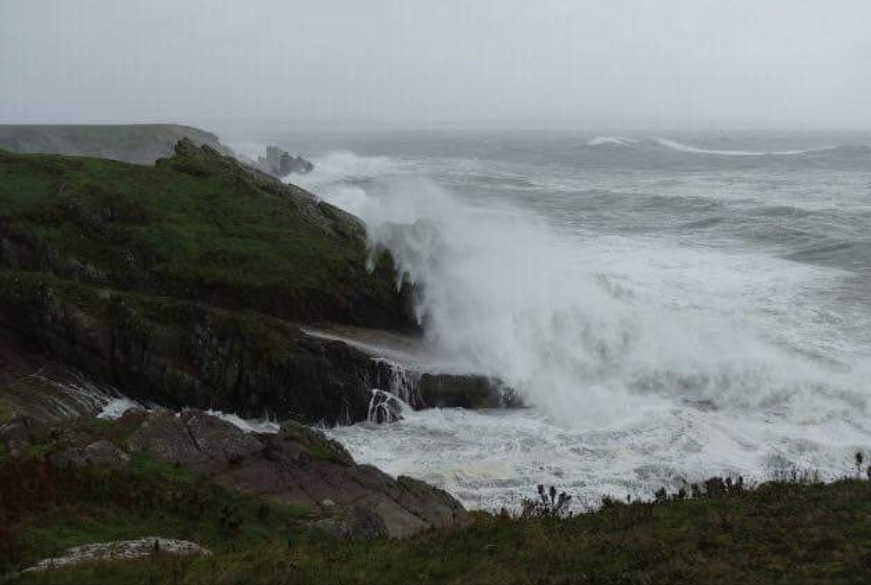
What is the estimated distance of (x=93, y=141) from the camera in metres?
64.6

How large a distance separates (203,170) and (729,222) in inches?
1383

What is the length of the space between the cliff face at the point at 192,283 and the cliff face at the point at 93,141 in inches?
1410

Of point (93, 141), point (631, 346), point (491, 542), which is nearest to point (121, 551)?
point (491, 542)

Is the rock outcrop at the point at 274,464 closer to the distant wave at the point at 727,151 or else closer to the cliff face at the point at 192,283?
the cliff face at the point at 192,283

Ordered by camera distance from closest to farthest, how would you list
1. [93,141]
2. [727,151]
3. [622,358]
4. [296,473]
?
[296,473], [622,358], [93,141], [727,151]

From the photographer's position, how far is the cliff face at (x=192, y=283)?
20625 millimetres

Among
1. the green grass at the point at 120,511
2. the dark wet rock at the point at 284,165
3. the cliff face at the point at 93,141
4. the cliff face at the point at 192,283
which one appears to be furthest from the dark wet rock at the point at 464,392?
the dark wet rock at the point at 284,165

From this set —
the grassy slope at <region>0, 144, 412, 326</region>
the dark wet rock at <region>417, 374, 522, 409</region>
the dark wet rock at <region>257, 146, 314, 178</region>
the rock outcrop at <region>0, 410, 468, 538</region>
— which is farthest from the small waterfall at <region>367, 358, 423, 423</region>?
the dark wet rock at <region>257, 146, 314, 178</region>

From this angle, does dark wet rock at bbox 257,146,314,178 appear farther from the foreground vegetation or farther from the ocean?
the foreground vegetation

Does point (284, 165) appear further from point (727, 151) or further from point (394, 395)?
point (727, 151)

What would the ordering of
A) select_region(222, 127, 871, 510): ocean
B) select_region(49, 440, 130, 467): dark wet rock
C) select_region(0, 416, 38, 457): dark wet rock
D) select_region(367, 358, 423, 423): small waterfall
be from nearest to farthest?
select_region(49, 440, 130, 467): dark wet rock → select_region(0, 416, 38, 457): dark wet rock → select_region(222, 127, 871, 510): ocean → select_region(367, 358, 423, 423): small waterfall

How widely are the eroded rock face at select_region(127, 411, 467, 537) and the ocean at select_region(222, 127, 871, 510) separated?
2.24 metres

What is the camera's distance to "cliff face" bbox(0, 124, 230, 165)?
62438 mm

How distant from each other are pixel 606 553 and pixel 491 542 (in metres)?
1.72
